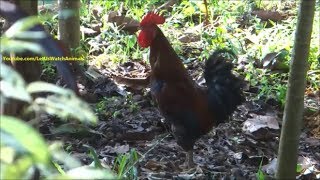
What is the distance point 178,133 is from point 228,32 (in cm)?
224

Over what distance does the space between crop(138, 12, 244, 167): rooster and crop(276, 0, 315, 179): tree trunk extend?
3.93 ft

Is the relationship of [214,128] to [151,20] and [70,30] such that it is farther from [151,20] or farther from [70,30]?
[70,30]

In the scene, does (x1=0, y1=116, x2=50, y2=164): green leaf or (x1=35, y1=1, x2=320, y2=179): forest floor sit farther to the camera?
(x1=35, y1=1, x2=320, y2=179): forest floor

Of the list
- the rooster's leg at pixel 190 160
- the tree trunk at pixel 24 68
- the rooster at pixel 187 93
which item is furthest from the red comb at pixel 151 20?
the tree trunk at pixel 24 68

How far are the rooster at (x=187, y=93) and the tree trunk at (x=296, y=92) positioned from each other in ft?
3.93

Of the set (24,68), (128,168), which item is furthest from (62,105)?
(128,168)

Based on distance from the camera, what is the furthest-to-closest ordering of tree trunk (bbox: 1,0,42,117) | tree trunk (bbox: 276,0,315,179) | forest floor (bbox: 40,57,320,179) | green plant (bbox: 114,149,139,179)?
forest floor (bbox: 40,57,320,179), green plant (bbox: 114,149,139,179), tree trunk (bbox: 276,0,315,179), tree trunk (bbox: 1,0,42,117)

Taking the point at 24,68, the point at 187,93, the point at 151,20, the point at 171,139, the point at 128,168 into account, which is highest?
the point at 24,68

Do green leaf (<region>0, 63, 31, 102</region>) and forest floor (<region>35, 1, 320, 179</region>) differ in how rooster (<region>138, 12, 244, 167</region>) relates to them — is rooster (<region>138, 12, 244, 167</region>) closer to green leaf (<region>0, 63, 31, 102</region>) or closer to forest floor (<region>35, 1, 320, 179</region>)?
forest floor (<region>35, 1, 320, 179</region>)

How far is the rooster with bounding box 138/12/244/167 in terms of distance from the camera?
140 inches

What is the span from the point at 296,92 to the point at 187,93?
137 cm

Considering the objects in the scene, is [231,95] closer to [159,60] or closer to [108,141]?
[159,60]

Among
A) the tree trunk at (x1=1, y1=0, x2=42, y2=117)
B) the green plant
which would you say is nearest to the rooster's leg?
the green plant

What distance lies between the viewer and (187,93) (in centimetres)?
357
